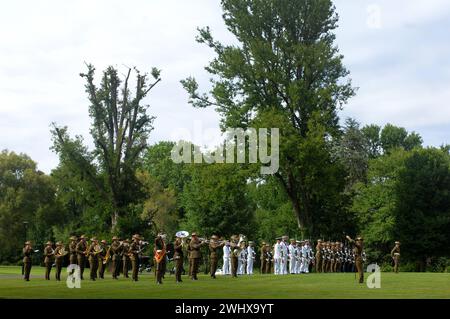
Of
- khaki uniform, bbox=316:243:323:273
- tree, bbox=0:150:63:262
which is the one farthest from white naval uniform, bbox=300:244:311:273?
tree, bbox=0:150:63:262

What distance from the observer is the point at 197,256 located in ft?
95.6

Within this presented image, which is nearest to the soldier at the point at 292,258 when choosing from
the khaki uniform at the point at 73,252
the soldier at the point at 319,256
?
the soldier at the point at 319,256

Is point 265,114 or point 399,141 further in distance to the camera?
point 399,141

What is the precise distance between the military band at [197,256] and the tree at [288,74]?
23.1 ft

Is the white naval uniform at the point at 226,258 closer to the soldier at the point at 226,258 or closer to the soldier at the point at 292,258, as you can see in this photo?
the soldier at the point at 226,258

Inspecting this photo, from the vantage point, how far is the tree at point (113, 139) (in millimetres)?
50375

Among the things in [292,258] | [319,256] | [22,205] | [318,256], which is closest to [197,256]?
[292,258]

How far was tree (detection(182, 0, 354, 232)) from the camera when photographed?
4816 cm

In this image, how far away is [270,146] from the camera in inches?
1891
